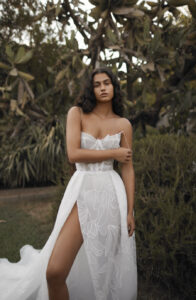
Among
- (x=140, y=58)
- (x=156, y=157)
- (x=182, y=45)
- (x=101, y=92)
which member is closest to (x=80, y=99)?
(x=101, y=92)

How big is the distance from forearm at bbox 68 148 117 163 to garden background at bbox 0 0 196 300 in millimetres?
889

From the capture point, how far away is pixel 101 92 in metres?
2.38

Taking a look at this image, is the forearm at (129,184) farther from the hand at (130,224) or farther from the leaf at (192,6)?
the leaf at (192,6)

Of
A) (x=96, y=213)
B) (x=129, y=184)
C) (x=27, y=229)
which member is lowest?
(x=27, y=229)

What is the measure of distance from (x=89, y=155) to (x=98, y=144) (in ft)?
0.46

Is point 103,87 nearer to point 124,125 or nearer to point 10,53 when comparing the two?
point 124,125

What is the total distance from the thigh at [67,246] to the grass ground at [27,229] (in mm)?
1294

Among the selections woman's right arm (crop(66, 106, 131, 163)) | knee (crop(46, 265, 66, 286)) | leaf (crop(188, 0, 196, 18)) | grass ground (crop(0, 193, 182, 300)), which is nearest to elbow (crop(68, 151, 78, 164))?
woman's right arm (crop(66, 106, 131, 163))

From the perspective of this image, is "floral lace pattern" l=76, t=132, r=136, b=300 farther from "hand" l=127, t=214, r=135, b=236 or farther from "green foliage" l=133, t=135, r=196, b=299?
"green foliage" l=133, t=135, r=196, b=299

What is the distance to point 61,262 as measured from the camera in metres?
2.00

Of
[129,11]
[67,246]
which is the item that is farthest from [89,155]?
[129,11]

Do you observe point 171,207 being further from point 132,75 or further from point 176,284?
point 132,75

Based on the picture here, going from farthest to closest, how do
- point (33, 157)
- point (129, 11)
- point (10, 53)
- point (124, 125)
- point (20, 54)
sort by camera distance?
1. point (33, 157)
2. point (20, 54)
3. point (10, 53)
4. point (129, 11)
5. point (124, 125)

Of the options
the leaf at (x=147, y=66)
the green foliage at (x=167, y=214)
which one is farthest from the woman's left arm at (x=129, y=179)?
the leaf at (x=147, y=66)
